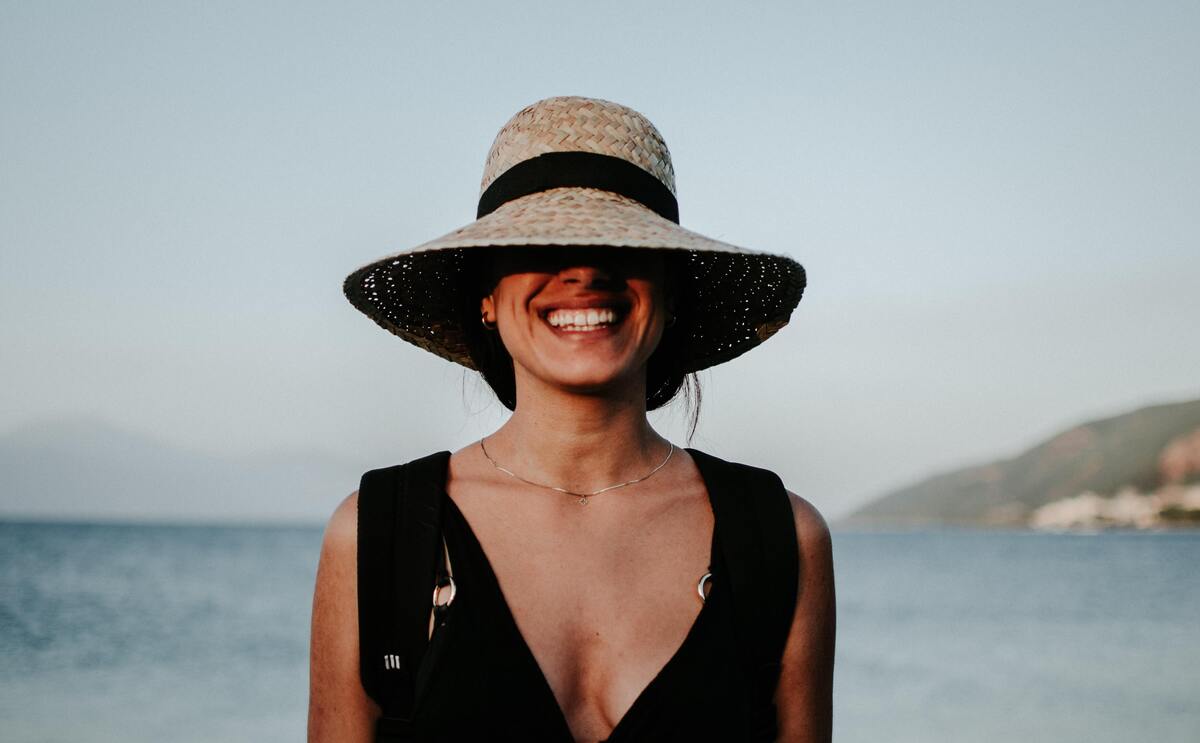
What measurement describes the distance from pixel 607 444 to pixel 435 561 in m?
0.47

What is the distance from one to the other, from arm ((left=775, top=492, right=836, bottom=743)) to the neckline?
7.2 inches

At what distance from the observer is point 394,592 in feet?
6.63

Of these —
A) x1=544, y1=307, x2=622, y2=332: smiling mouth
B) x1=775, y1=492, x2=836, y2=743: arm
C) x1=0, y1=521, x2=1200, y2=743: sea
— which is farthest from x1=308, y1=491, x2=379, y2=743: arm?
x1=0, y1=521, x2=1200, y2=743: sea

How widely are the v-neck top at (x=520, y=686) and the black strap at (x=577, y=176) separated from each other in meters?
0.77

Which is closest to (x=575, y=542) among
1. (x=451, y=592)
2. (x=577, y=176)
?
(x=451, y=592)

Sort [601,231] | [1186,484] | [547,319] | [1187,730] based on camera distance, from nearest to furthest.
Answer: [601,231]
[547,319]
[1187,730]
[1186,484]

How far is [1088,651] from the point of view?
1956 cm

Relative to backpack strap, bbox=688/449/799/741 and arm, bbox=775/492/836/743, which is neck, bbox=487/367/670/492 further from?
arm, bbox=775/492/836/743

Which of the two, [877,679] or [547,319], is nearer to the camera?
[547,319]

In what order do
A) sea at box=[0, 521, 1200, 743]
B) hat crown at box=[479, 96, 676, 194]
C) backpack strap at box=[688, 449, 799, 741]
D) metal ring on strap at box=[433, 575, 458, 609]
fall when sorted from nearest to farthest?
metal ring on strap at box=[433, 575, 458, 609] → backpack strap at box=[688, 449, 799, 741] → hat crown at box=[479, 96, 676, 194] → sea at box=[0, 521, 1200, 743]

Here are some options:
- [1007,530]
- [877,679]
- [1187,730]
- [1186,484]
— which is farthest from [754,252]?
[1007,530]

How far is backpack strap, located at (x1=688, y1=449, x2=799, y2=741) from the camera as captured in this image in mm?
2119

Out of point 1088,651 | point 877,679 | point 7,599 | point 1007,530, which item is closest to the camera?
point 877,679

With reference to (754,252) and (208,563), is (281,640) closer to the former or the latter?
(754,252)
